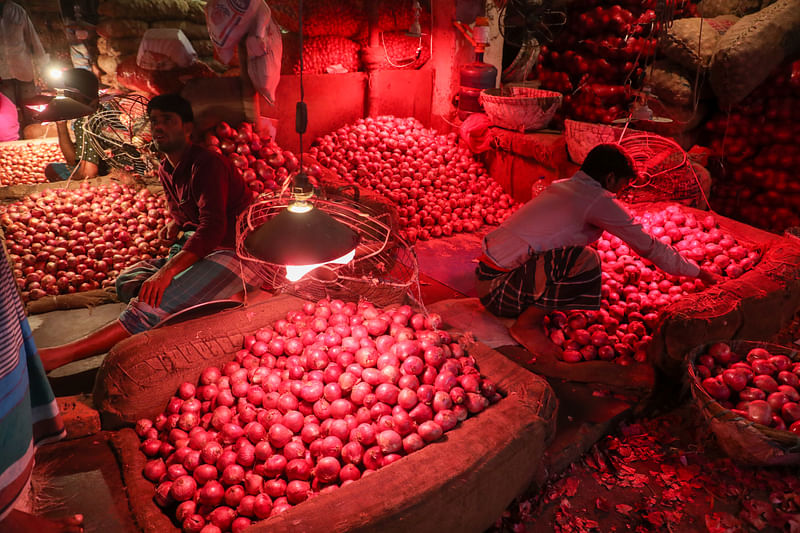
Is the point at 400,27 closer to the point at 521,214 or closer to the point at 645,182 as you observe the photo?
the point at 645,182

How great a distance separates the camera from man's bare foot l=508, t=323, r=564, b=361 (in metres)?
3.16

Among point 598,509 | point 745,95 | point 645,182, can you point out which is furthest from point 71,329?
point 745,95

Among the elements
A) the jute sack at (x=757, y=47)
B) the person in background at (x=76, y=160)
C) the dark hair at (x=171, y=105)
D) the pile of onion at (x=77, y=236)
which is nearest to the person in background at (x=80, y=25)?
the person in background at (x=76, y=160)

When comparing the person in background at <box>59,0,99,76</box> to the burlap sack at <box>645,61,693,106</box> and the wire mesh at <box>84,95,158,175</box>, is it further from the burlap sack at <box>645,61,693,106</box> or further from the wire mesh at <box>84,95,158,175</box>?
the burlap sack at <box>645,61,693,106</box>

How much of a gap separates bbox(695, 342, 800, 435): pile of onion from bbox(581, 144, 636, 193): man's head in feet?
3.49

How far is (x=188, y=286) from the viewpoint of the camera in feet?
9.32

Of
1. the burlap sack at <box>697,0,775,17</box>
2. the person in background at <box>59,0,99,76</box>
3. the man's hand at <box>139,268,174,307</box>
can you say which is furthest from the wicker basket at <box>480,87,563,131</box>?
the person in background at <box>59,0,99,76</box>

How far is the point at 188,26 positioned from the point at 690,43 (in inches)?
219

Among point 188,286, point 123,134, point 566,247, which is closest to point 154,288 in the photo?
point 188,286

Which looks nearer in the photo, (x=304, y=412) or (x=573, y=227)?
(x=304, y=412)

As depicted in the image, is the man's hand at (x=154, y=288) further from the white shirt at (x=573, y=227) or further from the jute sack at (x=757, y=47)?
the jute sack at (x=757, y=47)

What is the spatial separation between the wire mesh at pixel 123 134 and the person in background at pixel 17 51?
6.80 feet

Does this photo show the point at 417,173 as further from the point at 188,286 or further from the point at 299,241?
the point at 299,241

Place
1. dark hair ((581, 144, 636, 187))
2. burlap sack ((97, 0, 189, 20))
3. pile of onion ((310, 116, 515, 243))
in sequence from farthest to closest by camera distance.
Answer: pile of onion ((310, 116, 515, 243))
burlap sack ((97, 0, 189, 20))
dark hair ((581, 144, 636, 187))
